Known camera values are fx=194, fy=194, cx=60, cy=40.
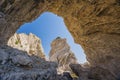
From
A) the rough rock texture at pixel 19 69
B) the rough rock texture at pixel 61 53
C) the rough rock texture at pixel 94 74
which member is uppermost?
the rough rock texture at pixel 61 53

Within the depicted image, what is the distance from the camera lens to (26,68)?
12773 millimetres

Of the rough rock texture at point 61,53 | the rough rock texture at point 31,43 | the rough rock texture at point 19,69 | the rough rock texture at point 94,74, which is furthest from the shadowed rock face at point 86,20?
the rough rock texture at point 61,53

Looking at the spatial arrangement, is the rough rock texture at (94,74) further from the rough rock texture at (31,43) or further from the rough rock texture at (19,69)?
the rough rock texture at (31,43)

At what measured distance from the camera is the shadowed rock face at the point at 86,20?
17570 mm

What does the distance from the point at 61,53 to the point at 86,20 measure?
3180cm

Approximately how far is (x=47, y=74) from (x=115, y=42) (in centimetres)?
1330

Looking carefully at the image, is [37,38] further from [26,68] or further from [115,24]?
[26,68]

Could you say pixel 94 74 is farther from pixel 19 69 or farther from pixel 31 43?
pixel 31 43

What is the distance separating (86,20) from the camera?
23.1m

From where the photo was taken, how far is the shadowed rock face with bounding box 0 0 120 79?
17570mm

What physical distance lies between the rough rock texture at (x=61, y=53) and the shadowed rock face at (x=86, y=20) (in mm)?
22944

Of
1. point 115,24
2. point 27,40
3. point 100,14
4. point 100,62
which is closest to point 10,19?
point 100,14

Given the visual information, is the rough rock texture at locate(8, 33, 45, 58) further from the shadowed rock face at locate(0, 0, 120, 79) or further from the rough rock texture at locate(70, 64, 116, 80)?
the rough rock texture at locate(70, 64, 116, 80)

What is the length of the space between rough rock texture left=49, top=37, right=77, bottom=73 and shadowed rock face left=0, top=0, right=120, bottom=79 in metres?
22.9
